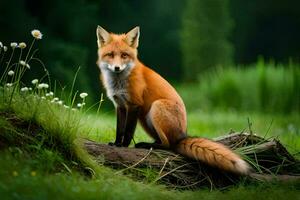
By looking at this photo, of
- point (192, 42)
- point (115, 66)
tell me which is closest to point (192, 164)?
point (115, 66)

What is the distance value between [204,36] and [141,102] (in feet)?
50.0

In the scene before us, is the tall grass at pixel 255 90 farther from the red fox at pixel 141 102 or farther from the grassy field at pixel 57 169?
the grassy field at pixel 57 169

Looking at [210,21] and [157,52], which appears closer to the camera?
[210,21]

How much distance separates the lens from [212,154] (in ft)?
22.3

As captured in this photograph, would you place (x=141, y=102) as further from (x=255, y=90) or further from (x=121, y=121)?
(x=255, y=90)

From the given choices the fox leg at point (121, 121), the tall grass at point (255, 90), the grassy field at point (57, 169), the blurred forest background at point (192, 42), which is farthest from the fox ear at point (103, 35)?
the blurred forest background at point (192, 42)

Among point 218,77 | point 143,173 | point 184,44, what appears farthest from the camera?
point 184,44

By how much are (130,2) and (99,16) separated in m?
2.63

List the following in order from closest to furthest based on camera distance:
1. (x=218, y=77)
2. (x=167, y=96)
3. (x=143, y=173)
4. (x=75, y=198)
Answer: (x=75, y=198) → (x=143, y=173) → (x=167, y=96) → (x=218, y=77)

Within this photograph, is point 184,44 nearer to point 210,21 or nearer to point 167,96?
point 210,21

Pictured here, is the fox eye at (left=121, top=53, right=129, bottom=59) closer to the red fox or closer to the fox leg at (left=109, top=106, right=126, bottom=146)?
the red fox

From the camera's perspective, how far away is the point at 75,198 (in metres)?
5.14

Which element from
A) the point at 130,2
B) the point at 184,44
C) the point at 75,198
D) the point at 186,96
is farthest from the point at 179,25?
the point at 75,198

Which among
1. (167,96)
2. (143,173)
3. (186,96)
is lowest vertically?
(186,96)
